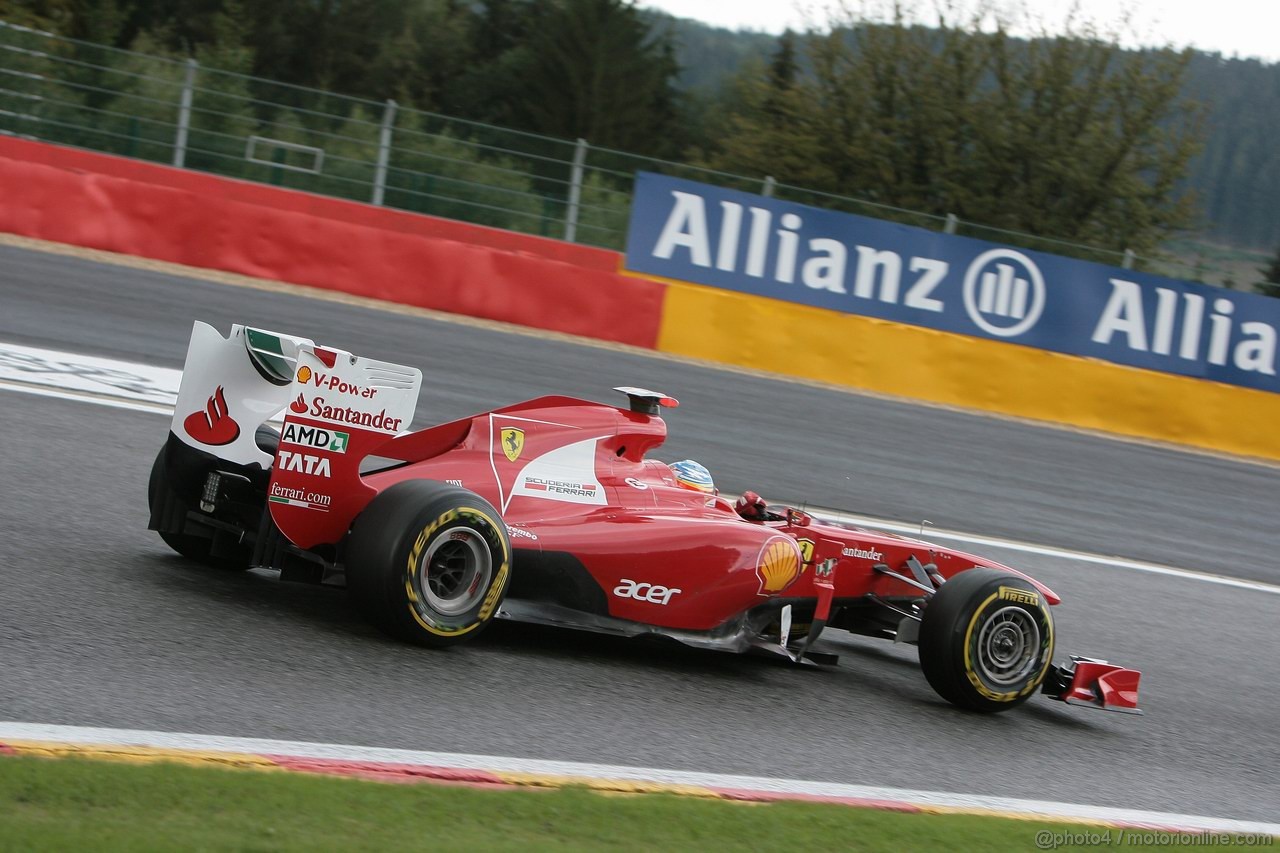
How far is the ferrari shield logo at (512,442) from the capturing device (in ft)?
18.2

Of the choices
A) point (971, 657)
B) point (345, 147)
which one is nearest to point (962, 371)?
point (345, 147)

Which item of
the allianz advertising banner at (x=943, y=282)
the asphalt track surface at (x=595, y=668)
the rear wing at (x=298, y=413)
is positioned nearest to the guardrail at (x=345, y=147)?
the allianz advertising banner at (x=943, y=282)

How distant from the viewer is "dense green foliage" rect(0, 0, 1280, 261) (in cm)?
3181

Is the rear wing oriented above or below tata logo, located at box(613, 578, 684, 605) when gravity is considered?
above

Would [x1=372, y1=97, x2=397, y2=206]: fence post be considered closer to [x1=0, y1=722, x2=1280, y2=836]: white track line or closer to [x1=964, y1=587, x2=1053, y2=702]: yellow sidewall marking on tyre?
[x1=964, y1=587, x2=1053, y2=702]: yellow sidewall marking on tyre

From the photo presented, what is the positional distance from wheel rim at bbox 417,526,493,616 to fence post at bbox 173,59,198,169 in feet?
46.7

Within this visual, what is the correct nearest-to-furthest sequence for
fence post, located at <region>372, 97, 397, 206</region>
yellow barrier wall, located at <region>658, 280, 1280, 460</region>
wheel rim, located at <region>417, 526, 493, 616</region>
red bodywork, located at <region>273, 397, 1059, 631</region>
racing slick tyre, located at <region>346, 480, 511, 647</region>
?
racing slick tyre, located at <region>346, 480, 511, 647</region> → wheel rim, located at <region>417, 526, 493, 616</region> → red bodywork, located at <region>273, 397, 1059, 631</region> → yellow barrier wall, located at <region>658, 280, 1280, 460</region> → fence post, located at <region>372, 97, 397, 206</region>

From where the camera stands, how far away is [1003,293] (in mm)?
16766

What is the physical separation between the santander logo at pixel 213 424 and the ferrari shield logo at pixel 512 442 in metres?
1.00

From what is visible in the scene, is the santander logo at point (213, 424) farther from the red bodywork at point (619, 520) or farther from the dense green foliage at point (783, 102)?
the dense green foliage at point (783, 102)

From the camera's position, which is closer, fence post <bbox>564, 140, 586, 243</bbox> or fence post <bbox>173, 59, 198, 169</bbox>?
fence post <bbox>173, 59, 198, 169</bbox>

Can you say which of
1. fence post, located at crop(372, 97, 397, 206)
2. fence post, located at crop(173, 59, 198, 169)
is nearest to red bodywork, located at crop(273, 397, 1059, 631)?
fence post, located at crop(372, 97, 397, 206)

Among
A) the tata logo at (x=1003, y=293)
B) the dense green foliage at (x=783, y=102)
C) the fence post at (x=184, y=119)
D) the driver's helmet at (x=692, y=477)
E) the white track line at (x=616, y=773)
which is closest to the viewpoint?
the white track line at (x=616, y=773)

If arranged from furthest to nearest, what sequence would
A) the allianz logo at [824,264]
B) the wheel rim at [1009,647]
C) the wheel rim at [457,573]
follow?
the allianz logo at [824,264] < the wheel rim at [1009,647] < the wheel rim at [457,573]
